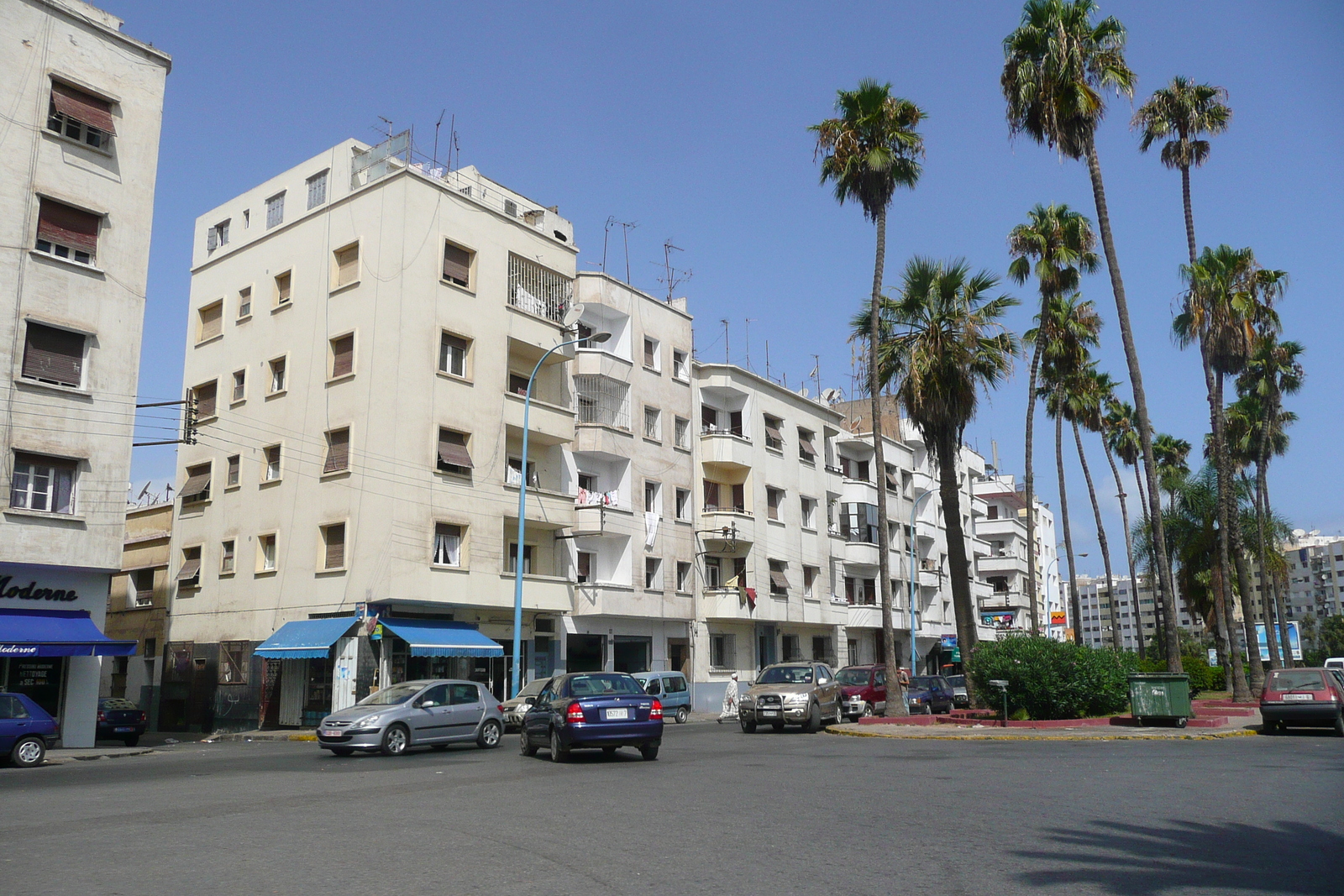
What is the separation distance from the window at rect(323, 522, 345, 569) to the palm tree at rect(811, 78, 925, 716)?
1605 centimetres

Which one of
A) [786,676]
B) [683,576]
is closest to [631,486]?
[683,576]

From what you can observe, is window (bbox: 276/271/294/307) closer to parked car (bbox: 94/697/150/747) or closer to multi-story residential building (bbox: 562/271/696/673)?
multi-story residential building (bbox: 562/271/696/673)

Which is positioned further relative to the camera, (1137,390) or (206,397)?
(206,397)

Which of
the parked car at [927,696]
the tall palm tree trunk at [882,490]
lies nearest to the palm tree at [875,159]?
the tall palm tree trunk at [882,490]

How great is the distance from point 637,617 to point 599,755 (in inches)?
808

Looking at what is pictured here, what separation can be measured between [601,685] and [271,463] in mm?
20453

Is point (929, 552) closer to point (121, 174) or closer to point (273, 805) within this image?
point (121, 174)

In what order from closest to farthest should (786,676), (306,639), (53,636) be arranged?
(53,636) < (786,676) < (306,639)

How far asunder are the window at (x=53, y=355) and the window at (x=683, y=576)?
914 inches

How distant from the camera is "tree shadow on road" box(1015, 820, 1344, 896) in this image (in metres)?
6.84

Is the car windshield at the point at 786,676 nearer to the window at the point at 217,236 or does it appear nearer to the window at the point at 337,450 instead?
the window at the point at 337,450

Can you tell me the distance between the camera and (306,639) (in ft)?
98.4

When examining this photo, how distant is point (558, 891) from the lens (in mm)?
6871

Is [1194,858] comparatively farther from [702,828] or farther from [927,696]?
[927,696]
